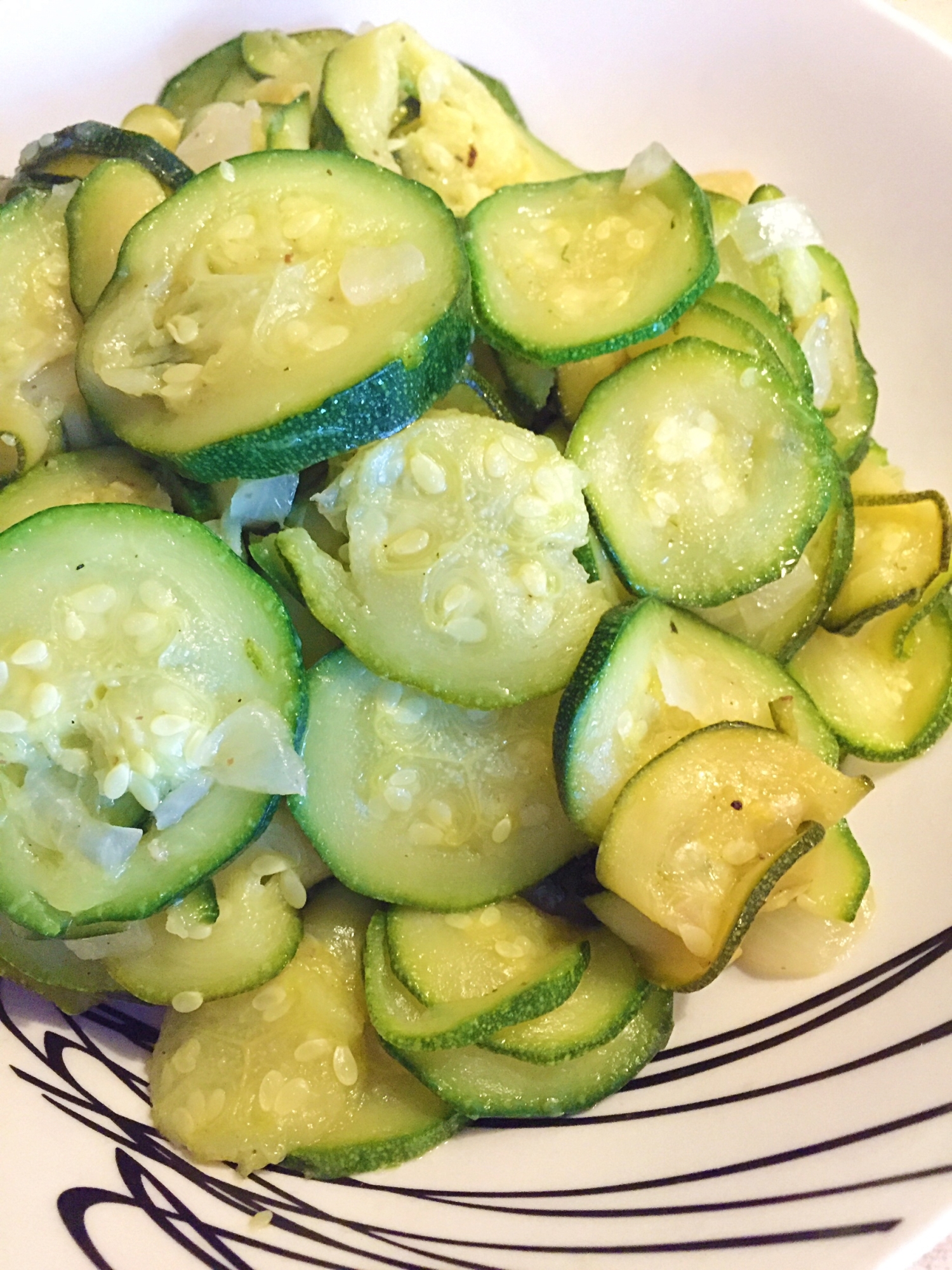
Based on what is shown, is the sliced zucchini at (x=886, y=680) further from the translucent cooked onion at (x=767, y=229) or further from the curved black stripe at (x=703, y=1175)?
the translucent cooked onion at (x=767, y=229)

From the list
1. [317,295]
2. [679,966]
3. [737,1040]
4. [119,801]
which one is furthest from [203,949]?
[317,295]

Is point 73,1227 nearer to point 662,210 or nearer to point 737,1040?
point 737,1040

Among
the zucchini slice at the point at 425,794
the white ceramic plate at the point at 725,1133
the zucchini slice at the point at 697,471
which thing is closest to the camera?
the white ceramic plate at the point at 725,1133

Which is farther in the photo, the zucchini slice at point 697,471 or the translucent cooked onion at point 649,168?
the translucent cooked onion at point 649,168

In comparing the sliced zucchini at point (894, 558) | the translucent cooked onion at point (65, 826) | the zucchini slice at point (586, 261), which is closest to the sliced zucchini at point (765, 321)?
the zucchini slice at point (586, 261)

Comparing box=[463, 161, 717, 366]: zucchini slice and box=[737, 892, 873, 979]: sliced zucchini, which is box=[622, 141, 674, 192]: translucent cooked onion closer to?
box=[463, 161, 717, 366]: zucchini slice

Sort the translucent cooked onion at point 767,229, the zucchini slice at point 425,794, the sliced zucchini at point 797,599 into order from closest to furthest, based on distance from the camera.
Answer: the zucchini slice at point 425,794, the sliced zucchini at point 797,599, the translucent cooked onion at point 767,229

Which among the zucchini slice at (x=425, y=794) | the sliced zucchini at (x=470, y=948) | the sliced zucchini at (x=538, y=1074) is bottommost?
the sliced zucchini at (x=538, y=1074)

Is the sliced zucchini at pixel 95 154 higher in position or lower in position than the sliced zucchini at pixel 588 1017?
higher
